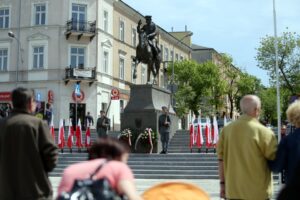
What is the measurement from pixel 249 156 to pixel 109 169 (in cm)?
237

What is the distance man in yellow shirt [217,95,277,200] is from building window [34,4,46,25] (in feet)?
138

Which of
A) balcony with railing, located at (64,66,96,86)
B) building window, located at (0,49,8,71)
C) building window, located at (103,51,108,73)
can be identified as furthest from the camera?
building window, located at (103,51,108,73)

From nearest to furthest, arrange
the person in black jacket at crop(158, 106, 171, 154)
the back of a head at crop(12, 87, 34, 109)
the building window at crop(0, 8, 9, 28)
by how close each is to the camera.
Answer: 1. the back of a head at crop(12, 87, 34, 109)
2. the person in black jacket at crop(158, 106, 171, 154)
3. the building window at crop(0, 8, 9, 28)

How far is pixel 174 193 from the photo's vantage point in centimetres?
424

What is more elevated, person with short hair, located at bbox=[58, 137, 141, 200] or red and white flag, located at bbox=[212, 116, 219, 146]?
red and white flag, located at bbox=[212, 116, 219, 146]

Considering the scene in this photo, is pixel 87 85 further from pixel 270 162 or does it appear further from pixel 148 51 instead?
pixel 270 162

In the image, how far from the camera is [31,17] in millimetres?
46125

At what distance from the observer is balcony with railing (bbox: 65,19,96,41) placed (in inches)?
1761

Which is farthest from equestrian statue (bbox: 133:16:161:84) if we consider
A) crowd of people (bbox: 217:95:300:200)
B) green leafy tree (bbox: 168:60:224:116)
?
green leafy tree (bbox: 168:60:224:116)

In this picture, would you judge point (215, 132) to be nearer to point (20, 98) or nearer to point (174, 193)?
point (20, 98)

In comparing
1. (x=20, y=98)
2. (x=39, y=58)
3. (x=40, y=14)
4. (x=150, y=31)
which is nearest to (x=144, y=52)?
(x=150, y=31)

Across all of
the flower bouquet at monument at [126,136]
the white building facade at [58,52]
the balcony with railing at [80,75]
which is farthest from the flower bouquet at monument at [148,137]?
the balcony with railing at [80,75]

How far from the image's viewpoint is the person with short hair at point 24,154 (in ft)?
15.9

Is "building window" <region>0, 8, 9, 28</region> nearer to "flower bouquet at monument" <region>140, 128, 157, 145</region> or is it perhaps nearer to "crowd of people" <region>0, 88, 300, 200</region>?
"flower bouquet at monument" <region>140, 128, 157, 145</region>
